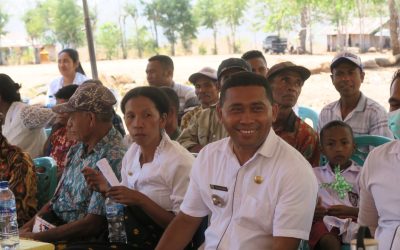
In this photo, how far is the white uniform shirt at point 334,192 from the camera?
3.46 m

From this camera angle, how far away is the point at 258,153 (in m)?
2.57

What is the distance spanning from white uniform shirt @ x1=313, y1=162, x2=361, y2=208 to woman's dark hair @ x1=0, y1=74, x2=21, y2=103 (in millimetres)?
2560

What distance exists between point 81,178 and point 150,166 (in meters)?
0.54

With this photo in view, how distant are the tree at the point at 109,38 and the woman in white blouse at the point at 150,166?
107 ft

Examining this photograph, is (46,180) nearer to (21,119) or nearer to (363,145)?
(21,119)

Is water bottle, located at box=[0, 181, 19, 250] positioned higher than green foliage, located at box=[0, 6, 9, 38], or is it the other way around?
green foliage, located at box=[0, 6, 9, 38]

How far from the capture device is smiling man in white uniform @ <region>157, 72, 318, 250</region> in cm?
243

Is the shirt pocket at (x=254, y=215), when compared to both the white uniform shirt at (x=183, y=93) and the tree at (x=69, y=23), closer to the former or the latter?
the white uniform shirt at (x=183, y=93)

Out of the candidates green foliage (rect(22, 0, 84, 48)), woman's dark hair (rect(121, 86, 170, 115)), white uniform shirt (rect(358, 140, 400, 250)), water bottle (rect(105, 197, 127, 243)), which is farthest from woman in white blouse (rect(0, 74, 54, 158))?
green foliage (rect(22, 0, 84, 48))

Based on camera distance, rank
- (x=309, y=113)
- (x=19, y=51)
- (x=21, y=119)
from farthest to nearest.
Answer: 1. (x=19, y=51)
2. (x=309, y=113)
3. (x=21, y=119)

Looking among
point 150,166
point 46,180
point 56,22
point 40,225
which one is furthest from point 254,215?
point 56,22

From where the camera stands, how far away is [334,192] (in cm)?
350

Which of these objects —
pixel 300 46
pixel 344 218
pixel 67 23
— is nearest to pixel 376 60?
pixel 300 46

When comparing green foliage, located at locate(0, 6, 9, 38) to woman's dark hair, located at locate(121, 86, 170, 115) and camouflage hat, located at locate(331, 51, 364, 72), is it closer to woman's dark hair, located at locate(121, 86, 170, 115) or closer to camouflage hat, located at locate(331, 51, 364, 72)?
camouflage hat, located at locate(331, 51, 364, 72)
